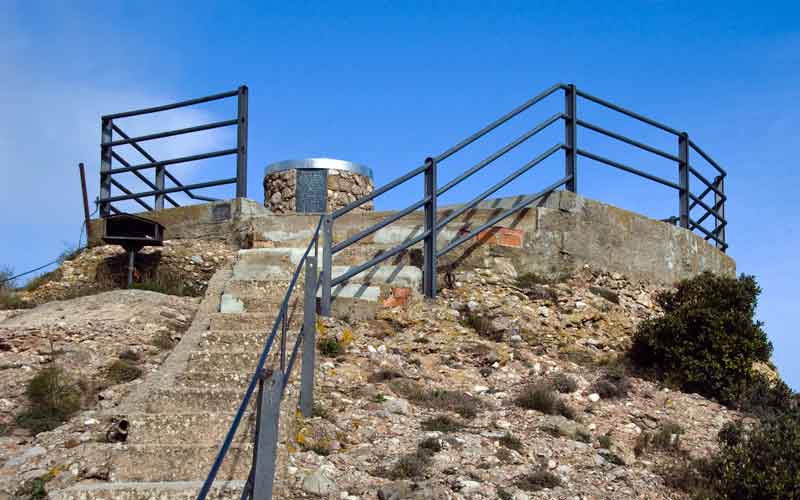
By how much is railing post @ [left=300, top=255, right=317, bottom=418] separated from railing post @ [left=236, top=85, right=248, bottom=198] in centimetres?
488

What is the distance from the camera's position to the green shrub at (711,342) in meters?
8.16

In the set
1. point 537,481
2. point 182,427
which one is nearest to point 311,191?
point 182,427

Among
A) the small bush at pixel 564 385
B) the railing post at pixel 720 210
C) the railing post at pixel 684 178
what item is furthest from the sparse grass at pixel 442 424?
the railing post at pixel 720 210

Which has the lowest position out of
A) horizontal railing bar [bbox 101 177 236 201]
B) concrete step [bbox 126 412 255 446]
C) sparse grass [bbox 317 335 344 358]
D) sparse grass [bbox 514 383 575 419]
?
concrete step [bbox 126 412 255 446]

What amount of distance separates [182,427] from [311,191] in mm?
7155

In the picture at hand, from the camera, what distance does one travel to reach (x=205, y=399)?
657cm

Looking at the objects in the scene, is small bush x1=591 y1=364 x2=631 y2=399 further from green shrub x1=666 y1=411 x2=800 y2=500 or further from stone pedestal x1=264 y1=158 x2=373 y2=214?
stone pedestal x1=264 y1=158 x2=373 y2=214

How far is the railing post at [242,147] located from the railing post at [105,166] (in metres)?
2.36

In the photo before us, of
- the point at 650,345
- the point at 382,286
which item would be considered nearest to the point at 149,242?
the point at 382,286

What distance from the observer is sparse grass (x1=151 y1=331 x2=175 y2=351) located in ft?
27.6

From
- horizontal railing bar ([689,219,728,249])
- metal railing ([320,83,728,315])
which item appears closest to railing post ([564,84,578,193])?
metal railing ([320,83,728,315])

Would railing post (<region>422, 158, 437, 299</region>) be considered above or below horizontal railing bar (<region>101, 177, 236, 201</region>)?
below

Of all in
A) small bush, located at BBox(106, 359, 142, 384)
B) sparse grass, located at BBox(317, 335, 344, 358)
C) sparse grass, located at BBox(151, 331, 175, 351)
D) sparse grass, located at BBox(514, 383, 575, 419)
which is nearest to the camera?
sparse grass, located at BBox(514, 383, 575, 419)

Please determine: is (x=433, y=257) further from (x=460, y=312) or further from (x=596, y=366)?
(x=596, y=366)
